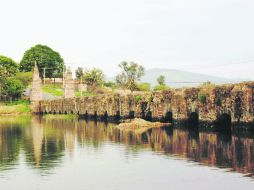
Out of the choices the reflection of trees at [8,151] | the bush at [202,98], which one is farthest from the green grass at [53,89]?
the reflection of trees at [8,151]

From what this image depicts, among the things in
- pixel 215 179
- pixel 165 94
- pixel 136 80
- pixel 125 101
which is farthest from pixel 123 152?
pixel 136 80

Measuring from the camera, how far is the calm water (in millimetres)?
17625

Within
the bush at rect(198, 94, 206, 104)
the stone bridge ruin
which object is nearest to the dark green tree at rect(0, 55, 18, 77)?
the stone bridge ruin

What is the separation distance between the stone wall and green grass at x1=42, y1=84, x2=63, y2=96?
2671 inches

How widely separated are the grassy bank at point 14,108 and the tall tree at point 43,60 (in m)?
43.2

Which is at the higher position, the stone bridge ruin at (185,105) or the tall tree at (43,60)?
the tall tree at (43,60)

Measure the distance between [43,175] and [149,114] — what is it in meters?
35.3

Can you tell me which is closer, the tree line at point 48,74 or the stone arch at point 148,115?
the stone arch at point 148,115

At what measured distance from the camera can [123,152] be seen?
2705 centimetres

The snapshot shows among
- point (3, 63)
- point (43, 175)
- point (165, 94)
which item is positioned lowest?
point (43, 175)

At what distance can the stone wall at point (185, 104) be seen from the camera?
121 ft

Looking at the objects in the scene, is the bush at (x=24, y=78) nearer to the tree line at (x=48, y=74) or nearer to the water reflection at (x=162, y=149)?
the tree line at (x=48, y=74)

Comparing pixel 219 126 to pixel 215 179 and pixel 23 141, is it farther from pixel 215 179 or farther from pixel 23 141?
pixel 215 179

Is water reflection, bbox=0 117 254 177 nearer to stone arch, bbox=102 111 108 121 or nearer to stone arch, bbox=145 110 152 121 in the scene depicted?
stone arch, bbox=145 110 152 121
